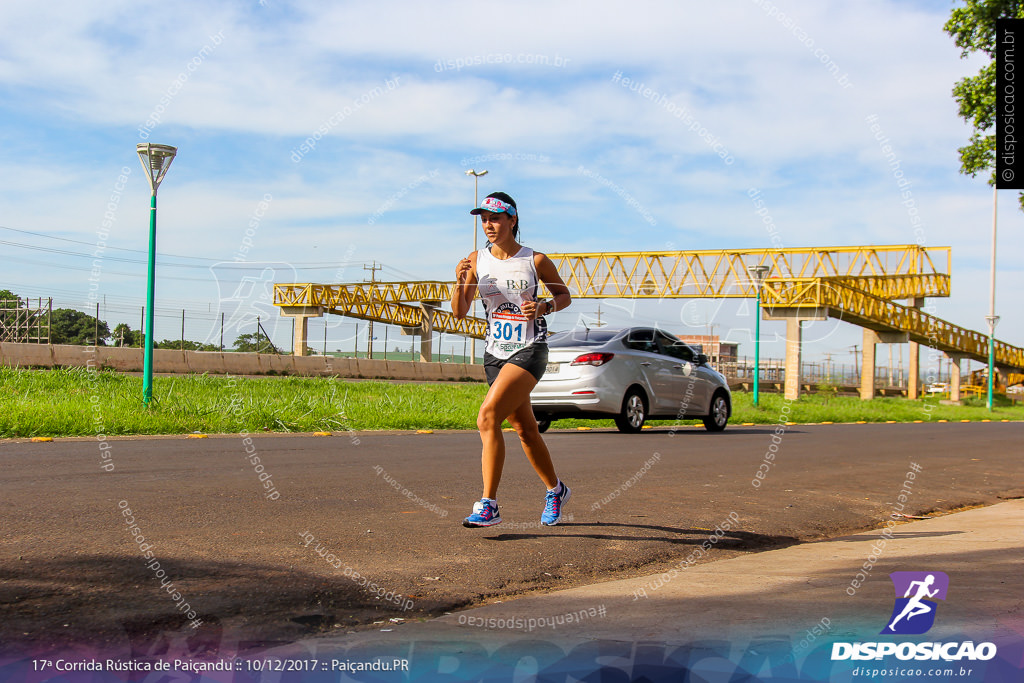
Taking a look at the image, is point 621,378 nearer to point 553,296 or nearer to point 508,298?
point 553,296

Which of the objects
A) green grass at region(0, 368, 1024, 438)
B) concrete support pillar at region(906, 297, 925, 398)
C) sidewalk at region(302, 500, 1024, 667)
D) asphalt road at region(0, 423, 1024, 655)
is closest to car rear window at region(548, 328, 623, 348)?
green grass at region(0, 368, 1024, 438)

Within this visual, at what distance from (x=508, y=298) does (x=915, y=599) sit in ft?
8.97

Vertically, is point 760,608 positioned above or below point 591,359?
below

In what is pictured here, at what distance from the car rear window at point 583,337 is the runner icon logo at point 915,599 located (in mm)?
9968

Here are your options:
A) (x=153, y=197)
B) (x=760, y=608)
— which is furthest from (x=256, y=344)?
(x=760, y=608)

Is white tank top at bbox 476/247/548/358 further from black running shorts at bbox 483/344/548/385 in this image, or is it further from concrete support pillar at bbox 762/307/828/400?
concrete support pillar at bbox 762/307/828/400

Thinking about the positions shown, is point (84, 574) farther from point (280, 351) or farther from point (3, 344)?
point (280, 351)

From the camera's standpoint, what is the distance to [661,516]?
6.55m

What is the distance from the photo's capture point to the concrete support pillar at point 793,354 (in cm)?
4223

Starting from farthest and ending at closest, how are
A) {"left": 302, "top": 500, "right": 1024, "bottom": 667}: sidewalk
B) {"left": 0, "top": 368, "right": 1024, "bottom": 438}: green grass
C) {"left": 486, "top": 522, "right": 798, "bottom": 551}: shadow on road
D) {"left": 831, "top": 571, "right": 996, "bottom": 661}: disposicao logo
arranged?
{"left": 0, "top": 368, "right": 1024, "bottom": 438}: green grass → {"left": 486, "top": 522, "right": 798, "bottom": 551}: shadow on road → {"left": 302, "top": 500, "right": 1024, "bottom": 667}: sidewalk → {"left": 831, "top": 571, "right": 996, "bottom": 661}: disposicao logo

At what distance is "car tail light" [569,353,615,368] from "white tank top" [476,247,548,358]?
8.59 meters

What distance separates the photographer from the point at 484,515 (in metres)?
5.54

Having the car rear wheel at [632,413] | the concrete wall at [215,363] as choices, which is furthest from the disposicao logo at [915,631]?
the concrete wall at [215,363]

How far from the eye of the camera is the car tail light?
14.2 metres
